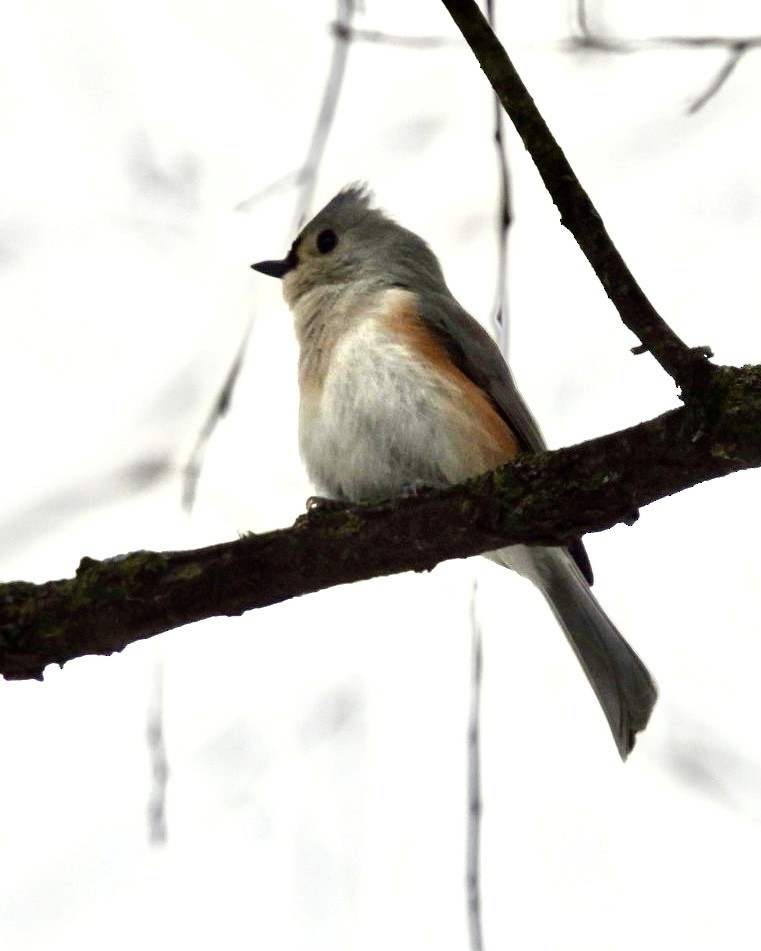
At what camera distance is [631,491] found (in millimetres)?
3105

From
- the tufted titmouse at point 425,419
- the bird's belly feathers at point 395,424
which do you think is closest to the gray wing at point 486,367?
the tufted titmouse at point 425,419

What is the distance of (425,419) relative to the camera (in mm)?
4797

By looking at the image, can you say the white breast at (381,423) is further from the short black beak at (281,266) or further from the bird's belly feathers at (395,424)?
the short black beak at (281,266)

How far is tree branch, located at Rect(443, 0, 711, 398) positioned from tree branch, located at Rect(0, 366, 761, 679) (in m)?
0.12

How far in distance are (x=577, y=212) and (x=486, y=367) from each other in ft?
7.52

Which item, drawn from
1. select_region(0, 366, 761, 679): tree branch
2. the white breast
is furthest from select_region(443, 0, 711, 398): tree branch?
the white breast

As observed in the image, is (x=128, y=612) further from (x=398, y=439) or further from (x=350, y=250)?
(x=350, y=250)

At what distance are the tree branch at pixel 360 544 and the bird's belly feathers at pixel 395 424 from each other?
1.38 meters

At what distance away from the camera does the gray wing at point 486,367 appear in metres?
5.21

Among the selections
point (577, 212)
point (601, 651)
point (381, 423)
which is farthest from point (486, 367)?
point (577, 212)

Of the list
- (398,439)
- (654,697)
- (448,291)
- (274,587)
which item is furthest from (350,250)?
(274,587)

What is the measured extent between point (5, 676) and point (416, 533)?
3.98 ft

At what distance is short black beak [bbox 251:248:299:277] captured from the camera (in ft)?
19.9

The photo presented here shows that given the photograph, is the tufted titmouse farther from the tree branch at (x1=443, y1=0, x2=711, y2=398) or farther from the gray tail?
the tree branch at (x1=443, y1=0, x2=711, y2=398)
